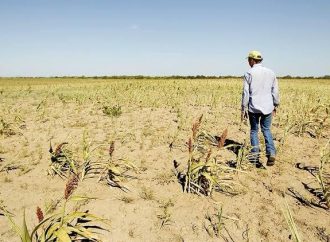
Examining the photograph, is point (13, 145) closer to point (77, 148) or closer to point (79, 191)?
point (77, 148)

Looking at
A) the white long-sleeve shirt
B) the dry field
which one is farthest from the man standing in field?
the dry field

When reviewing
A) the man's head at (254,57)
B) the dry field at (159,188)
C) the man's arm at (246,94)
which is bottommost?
the dry field at (159,188)

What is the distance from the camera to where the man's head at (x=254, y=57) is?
5.61 metres

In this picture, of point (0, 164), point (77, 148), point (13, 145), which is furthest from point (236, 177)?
point (13, 145)

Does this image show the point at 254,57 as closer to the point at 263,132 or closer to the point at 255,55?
the point at 255,55

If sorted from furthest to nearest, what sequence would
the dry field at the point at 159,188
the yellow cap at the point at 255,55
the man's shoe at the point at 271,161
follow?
1. the yellow cap at the point at 255,55
2. the man's shoe at the point at 271,161
3. the dry field at the point at 159,188

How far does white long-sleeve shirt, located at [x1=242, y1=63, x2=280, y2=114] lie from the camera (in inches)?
222

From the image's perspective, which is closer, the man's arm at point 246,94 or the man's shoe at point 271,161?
A: the man's shoe at point 271,161

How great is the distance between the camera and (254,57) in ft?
18.4

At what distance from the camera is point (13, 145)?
21.7 feet

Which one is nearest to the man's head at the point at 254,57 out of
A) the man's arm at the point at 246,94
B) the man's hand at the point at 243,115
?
the man's arm at the point at 246,94

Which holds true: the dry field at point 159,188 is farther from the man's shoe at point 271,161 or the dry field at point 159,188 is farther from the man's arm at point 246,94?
the man's arm at point 246,94

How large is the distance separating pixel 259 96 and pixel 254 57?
66cm

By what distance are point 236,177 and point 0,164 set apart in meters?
3.80
